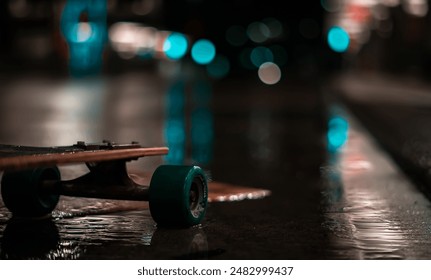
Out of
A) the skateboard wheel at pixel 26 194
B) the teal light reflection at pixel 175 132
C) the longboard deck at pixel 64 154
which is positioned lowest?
the teal light reflection at pixel 175 132

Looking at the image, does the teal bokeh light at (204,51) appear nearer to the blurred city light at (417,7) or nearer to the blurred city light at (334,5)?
the blurred city light at (334,5)

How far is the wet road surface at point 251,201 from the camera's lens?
6.26 meters

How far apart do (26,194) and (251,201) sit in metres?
2.42

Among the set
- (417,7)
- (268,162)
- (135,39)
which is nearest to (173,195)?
(268,162)

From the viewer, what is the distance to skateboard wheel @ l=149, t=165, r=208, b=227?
22.0 ft

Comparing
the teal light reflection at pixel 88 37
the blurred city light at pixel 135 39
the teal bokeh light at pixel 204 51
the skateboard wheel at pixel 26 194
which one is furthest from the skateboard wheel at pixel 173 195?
the teal bokeh light at pixel 204 51

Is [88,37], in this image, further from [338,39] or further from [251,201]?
[251,201]

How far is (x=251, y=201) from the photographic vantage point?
8875 mm

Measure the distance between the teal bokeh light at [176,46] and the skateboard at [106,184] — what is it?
101 meters

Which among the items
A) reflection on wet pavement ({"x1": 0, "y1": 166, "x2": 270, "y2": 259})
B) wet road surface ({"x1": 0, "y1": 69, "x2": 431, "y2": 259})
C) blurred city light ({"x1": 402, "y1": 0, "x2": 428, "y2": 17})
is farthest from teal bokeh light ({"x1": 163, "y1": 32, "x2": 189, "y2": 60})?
reflection on wet pavement ({"x1": 0, "y1": 166, "x2": 270, "y2": 259})

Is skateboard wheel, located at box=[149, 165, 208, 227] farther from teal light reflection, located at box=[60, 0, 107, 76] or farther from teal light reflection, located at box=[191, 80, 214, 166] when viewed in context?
teal light reflection, located at box=[60, 0, 107, 76]

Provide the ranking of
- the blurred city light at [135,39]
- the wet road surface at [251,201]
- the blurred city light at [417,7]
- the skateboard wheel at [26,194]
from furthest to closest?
the blurred city light at [135,39] < the blurred city light at [417,7] < the skateboard wheel at [26,194] < the wet road surface at [251,201]
